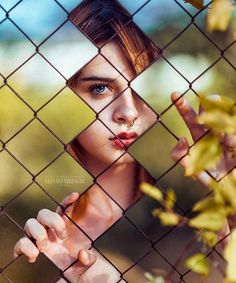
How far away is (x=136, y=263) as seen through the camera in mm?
2699

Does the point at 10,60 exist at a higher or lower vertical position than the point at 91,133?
higher

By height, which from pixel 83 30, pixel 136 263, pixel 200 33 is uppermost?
pixel 83 30

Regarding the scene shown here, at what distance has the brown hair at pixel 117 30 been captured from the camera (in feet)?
8.71

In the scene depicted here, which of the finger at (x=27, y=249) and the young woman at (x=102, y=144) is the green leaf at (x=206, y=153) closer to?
the young woman at (x=102, y=144)

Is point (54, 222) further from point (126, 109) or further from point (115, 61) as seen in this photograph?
point (115, 61)

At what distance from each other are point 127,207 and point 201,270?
1563 millimetres

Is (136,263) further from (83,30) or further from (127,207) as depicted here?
(83,30)

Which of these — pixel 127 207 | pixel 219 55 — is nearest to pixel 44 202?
pixel 127 207

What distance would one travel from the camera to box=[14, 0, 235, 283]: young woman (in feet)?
8.52

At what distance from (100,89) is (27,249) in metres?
0.55

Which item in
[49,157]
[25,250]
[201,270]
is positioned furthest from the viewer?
[49,157]

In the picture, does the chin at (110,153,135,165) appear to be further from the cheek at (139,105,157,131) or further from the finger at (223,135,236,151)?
the finger at (223,135,236,151)

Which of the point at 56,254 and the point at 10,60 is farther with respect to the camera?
the point at 10,60

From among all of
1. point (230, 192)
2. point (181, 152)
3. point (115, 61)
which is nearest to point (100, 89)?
point (115, 61)
